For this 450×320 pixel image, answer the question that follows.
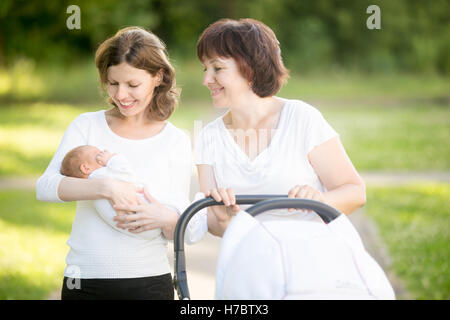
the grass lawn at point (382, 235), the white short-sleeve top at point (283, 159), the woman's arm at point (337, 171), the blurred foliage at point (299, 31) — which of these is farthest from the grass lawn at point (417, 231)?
the blurred foliage at point (299, 31)

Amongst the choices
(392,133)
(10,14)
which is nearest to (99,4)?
(10,14)

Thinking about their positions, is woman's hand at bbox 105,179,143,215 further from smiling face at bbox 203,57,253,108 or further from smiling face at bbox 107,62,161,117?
smiling face at bbox 203,57,253,108

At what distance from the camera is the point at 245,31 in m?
2.47

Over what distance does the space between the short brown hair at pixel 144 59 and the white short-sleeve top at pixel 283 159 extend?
324 millimetres

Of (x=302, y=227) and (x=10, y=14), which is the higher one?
(x=10, y=14)

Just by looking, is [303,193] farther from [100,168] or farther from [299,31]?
[299,31]

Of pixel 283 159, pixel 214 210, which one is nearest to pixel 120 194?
pixel 214 210

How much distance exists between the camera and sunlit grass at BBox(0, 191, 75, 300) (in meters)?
4.65

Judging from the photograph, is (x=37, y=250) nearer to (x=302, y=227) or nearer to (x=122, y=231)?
(x=122, y=231)

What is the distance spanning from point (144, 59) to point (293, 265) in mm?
1087

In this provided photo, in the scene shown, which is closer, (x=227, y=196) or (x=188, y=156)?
(x=227, y=196)

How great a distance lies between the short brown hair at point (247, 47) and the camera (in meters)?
2.46

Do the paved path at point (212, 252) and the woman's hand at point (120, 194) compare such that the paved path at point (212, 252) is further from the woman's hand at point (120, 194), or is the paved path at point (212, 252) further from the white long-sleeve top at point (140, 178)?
the woman's hand at point (120, 194)
